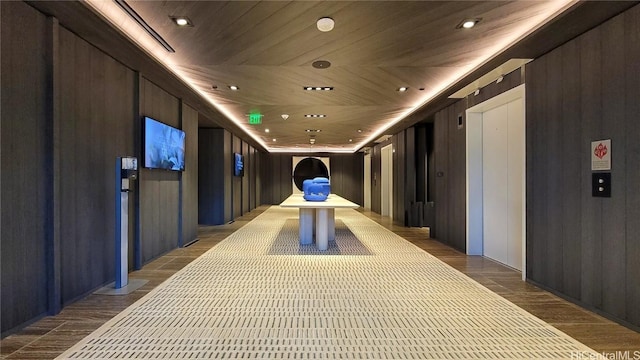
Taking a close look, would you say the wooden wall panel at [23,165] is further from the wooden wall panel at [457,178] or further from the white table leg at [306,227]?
the wooden wall panel at [457,178]

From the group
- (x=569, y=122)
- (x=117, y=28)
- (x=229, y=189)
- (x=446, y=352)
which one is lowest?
(x=446, y=352)

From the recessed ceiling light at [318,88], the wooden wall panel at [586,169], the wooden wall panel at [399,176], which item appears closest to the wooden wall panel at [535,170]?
the wooden wall panel at [586,169]

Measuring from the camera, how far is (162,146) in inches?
197

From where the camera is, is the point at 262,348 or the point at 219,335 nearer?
the point at 262,348

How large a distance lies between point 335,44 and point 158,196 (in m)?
3.44

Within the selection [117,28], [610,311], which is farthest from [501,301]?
[117,28]

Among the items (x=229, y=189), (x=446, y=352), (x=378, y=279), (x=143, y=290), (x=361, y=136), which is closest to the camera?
(x=446, y=352)

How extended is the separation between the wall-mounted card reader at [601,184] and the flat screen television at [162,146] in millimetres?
5082

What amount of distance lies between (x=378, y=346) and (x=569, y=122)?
2890 mm

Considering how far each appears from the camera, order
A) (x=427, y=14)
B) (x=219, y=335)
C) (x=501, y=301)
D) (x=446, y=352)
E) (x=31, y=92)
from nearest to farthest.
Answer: (x=446, y=352)
(x=219, y=335)
(x=31, y=92)
(x=427, y=14)
(x=501, y=301)

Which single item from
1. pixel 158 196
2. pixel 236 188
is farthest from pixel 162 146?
pixel 236 188

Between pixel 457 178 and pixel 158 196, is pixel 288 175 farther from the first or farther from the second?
pixel 158 196

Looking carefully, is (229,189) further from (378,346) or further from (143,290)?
(378,346)

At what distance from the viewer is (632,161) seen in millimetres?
2721
